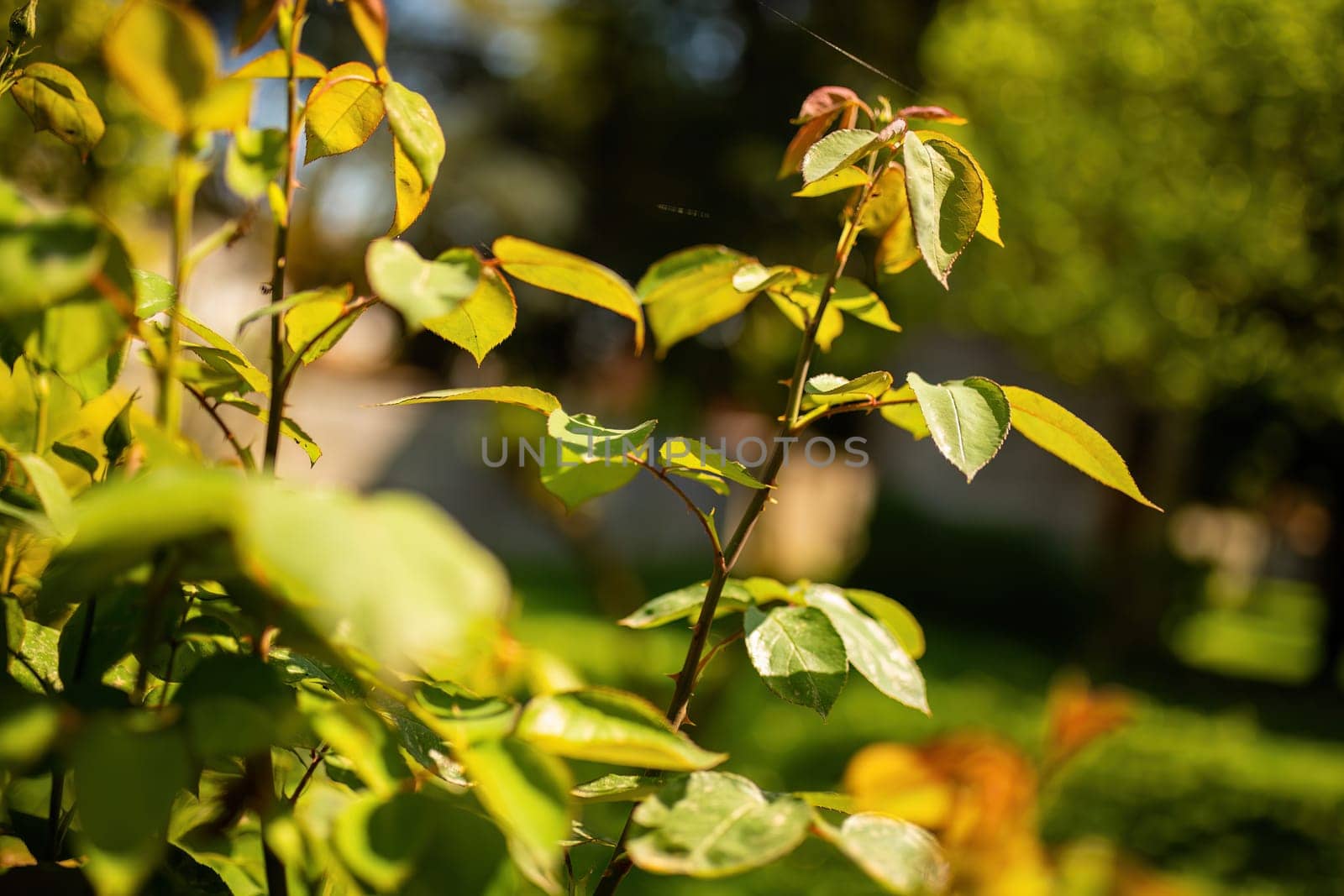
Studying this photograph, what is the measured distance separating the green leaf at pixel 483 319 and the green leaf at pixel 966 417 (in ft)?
0.42

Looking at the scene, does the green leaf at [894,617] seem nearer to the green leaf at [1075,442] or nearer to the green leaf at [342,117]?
the green leaf at [1075,442]

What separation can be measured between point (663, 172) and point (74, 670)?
7.79 m

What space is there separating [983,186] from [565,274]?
13 centimetres

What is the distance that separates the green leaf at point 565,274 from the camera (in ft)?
0.98

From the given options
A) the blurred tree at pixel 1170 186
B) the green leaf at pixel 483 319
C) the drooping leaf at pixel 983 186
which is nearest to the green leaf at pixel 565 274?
the green leaf at pixel 483 319

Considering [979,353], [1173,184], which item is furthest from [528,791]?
[979,353]

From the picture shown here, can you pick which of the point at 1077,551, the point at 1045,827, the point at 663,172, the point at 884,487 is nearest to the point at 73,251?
the point at 1045,827

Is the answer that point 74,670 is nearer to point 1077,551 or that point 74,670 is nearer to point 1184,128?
point 1184,128

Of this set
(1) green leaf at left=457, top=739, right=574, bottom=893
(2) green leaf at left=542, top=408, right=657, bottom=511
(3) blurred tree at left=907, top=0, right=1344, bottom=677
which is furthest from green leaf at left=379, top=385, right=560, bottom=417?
(3) blurred tree at left=907, top=0, right=1344, bottom=677

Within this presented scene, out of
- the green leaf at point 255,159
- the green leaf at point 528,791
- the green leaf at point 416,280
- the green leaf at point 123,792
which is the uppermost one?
the green leaf at point 255,159

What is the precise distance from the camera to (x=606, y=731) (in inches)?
9.8

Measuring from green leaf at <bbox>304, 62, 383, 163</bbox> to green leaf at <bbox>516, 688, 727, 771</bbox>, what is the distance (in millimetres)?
195

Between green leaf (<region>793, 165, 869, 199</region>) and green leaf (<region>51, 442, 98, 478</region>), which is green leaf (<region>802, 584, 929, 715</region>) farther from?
green leaf (<region>51, 442, 98, 478</region>)

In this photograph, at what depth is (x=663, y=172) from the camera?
7.76 m
